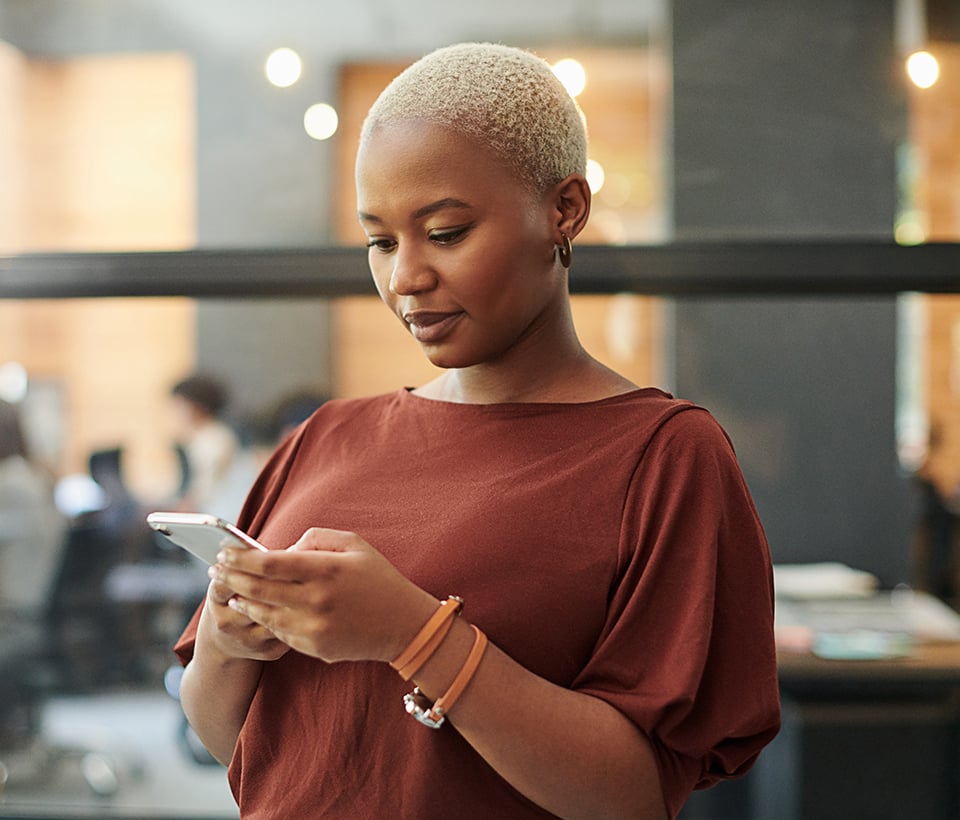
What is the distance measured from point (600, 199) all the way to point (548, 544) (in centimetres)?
175

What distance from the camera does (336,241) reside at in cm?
251

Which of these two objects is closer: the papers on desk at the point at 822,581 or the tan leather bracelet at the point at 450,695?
the tan leather bracelet at the point at 450,695

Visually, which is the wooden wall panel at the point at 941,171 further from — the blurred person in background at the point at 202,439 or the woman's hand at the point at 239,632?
the woman's hand at the point at 239,632

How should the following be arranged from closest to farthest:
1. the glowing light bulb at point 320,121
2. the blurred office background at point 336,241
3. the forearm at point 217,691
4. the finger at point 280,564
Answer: the finger at point 280,564 < the forearm at point 217,691 < the blurred office background at point 336,241 < the glowing light bulb at point 320,121

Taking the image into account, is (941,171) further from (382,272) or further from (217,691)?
(217,691)

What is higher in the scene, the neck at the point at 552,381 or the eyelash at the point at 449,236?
the eyelash at the point at 449,236

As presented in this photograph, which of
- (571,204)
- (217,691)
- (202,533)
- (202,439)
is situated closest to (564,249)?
(571,204)

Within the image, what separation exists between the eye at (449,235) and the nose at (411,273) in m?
0.02

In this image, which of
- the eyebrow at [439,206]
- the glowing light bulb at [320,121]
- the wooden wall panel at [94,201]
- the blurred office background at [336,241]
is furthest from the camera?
the wooden wall panel at [94,201]

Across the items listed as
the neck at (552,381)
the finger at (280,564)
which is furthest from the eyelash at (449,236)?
the finger at (280,564)

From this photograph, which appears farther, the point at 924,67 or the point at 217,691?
the point at 924,67

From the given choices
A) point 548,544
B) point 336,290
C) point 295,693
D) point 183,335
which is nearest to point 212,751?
point 295,693

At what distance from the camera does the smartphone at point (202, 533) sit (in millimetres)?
772

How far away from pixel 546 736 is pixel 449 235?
40 centimetres
